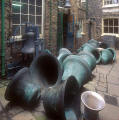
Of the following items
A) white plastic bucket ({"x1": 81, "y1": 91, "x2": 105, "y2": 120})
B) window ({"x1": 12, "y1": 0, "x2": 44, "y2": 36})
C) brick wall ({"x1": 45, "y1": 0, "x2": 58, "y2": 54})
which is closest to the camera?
white plastic bucket ({"x1": 81, "y1": 91, "x2": 105, "y2": 120})

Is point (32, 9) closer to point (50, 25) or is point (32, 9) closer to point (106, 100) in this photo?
point (50, 25)

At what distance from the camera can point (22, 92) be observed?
3.27 meters

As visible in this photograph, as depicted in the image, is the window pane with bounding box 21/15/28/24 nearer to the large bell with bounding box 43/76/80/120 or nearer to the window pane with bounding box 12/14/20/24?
the window pane with bounding box 12/14/20/24

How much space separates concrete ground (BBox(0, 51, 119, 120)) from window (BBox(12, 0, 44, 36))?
7.51 ft

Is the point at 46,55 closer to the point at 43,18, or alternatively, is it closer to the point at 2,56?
the point at 2,56

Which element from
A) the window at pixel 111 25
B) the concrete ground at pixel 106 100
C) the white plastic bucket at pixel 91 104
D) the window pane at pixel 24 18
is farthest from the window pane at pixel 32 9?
the window at pixel 111 25

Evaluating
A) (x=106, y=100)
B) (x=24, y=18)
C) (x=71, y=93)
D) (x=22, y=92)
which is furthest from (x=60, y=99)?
(x=24, y=18)

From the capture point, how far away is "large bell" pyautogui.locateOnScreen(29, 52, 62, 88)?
3908mm

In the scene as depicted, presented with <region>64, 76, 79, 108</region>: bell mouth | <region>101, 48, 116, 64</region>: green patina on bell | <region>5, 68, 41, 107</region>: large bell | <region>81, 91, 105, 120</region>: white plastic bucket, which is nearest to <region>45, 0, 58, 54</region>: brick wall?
<region>101, 48, 116, 64</region>: green patina on bell

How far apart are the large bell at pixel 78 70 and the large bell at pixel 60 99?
0.57 meters

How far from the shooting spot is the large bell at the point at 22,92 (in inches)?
127

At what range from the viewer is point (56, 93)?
9.04ft

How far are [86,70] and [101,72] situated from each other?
93.5 inches

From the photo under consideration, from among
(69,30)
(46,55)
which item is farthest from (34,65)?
(69,30)
